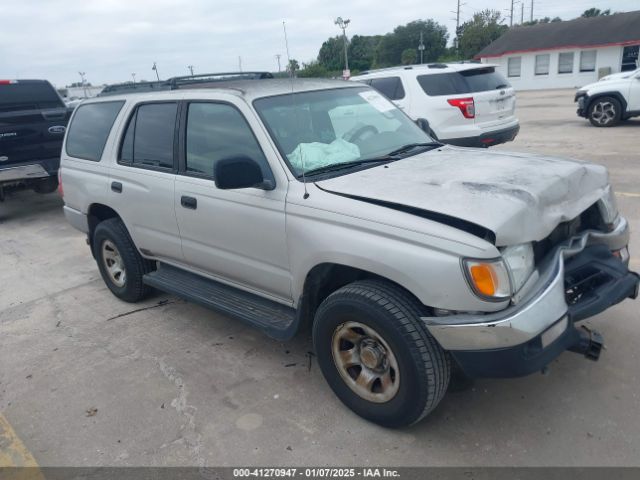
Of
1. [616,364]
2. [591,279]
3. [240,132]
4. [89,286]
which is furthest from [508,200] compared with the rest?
[89,286]

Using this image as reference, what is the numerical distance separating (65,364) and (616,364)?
3.87 m

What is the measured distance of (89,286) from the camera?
18.2 ft

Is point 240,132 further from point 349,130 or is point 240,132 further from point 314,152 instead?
point 349,130

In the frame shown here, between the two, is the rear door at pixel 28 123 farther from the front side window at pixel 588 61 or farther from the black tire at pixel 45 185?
the front side window at pixel 588 61

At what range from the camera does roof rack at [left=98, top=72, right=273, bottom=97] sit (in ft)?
14.3

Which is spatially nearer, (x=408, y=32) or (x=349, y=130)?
(x=349, y=130)

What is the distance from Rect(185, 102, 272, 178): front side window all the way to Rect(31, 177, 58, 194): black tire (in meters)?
6.23

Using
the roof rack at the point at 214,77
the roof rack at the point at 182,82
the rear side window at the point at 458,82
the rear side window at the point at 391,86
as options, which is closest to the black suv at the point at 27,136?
the roof rack at the point at 182,82

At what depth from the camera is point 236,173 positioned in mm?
2979

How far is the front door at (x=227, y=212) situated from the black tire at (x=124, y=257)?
2.73 ft

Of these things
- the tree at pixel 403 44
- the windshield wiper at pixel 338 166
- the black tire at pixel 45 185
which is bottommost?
the black tire at pixel 45 185

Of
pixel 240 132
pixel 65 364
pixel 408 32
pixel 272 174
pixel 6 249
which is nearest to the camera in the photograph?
pixel 272 174

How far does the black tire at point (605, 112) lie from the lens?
505 inches

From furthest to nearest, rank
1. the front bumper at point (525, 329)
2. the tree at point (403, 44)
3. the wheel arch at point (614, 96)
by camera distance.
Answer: the tree at point (403, 44) → the wheel arch at point (614, 96) → the front bumper at point (525, 329)
